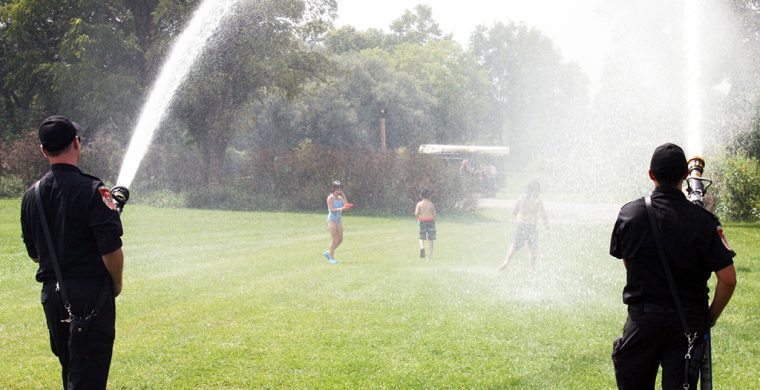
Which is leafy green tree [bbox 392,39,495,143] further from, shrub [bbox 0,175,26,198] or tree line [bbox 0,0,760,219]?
shrub [bbox 0,175,26,198]

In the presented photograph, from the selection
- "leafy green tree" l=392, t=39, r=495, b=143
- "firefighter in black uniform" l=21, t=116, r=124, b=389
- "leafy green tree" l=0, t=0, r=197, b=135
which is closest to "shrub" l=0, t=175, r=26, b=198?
"leafy green tree" l=0, t=0, r=197, b=135

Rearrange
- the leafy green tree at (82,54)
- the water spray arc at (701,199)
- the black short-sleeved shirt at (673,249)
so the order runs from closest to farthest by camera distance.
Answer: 1. the black short-sleeved shirt at (673,249)
2. the water spray arc at (701,199)
3. the leafy green tree at (82,54)

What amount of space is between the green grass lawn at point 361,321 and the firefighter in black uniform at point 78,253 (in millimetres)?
2449

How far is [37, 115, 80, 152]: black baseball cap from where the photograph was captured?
14.5 ft

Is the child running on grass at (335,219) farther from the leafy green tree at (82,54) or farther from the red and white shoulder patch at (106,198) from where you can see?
the leafy green tree at (82,54)

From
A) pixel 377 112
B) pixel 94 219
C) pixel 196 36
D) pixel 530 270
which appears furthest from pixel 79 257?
pixel 377 112

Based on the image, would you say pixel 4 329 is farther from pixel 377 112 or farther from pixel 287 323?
pixel 377 112

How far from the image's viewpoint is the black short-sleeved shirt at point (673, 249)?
166 inches

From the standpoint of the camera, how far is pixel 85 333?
438 cm

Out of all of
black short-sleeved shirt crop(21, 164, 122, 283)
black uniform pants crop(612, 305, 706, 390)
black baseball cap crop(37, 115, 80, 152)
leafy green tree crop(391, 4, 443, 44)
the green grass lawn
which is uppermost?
leafy green tree crop(391, 4, 443, 44)

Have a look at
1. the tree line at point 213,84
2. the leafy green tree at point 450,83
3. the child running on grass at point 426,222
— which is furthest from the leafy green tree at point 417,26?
the child running on grass at point 426,222

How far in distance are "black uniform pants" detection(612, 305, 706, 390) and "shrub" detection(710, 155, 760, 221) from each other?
2107cm

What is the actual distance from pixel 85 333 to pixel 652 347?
3.41 m

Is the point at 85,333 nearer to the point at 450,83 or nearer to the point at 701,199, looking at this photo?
the point at 701,199
